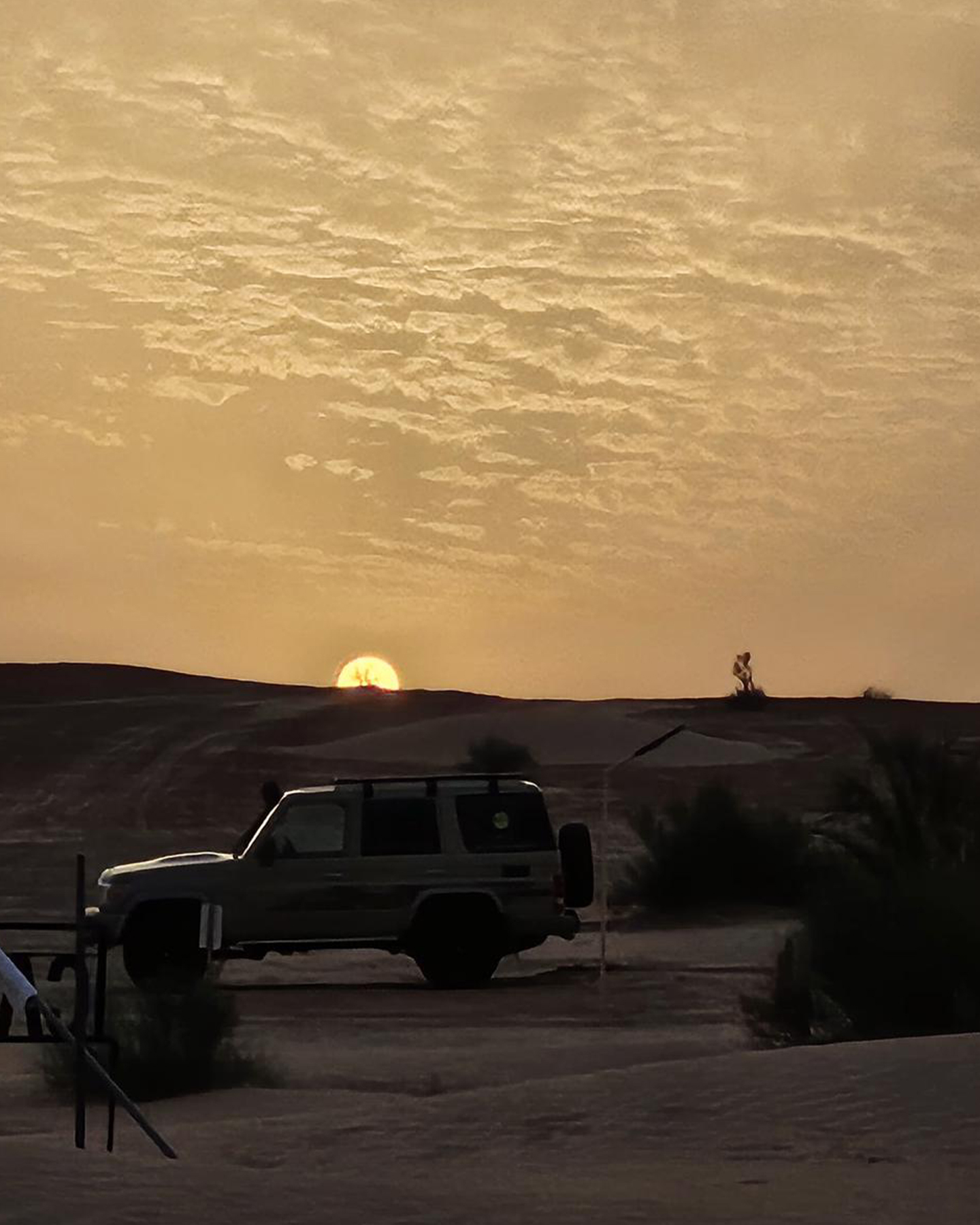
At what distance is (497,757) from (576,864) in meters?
37.8

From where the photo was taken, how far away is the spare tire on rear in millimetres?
22234

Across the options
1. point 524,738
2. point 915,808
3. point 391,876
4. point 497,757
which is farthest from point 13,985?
point 524,738

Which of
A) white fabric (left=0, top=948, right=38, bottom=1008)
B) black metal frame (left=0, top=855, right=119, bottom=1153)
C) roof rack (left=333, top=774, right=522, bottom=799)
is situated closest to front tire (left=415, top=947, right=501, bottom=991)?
roof rack (left=333, top=774, right=522, bottom=799)

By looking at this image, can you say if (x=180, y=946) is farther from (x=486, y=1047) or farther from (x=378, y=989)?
(x=486, y=1047)

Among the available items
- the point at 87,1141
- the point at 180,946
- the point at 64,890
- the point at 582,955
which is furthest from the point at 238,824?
the point at 87,1141

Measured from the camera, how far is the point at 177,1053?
51.3ft

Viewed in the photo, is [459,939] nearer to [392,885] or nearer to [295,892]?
[392,885]

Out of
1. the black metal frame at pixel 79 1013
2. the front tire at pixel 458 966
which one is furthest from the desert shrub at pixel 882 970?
the black metal frame at pixel 79 1013

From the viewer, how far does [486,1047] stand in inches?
683

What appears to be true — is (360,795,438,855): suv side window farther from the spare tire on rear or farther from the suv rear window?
the spare tire on rear

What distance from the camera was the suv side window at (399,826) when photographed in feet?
74.8

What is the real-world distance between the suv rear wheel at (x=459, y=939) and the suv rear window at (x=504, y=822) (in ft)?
1.78

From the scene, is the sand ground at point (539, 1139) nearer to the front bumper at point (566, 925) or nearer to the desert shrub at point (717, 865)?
the front bumper at point (566, 925)

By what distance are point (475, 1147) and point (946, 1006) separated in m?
5.32
